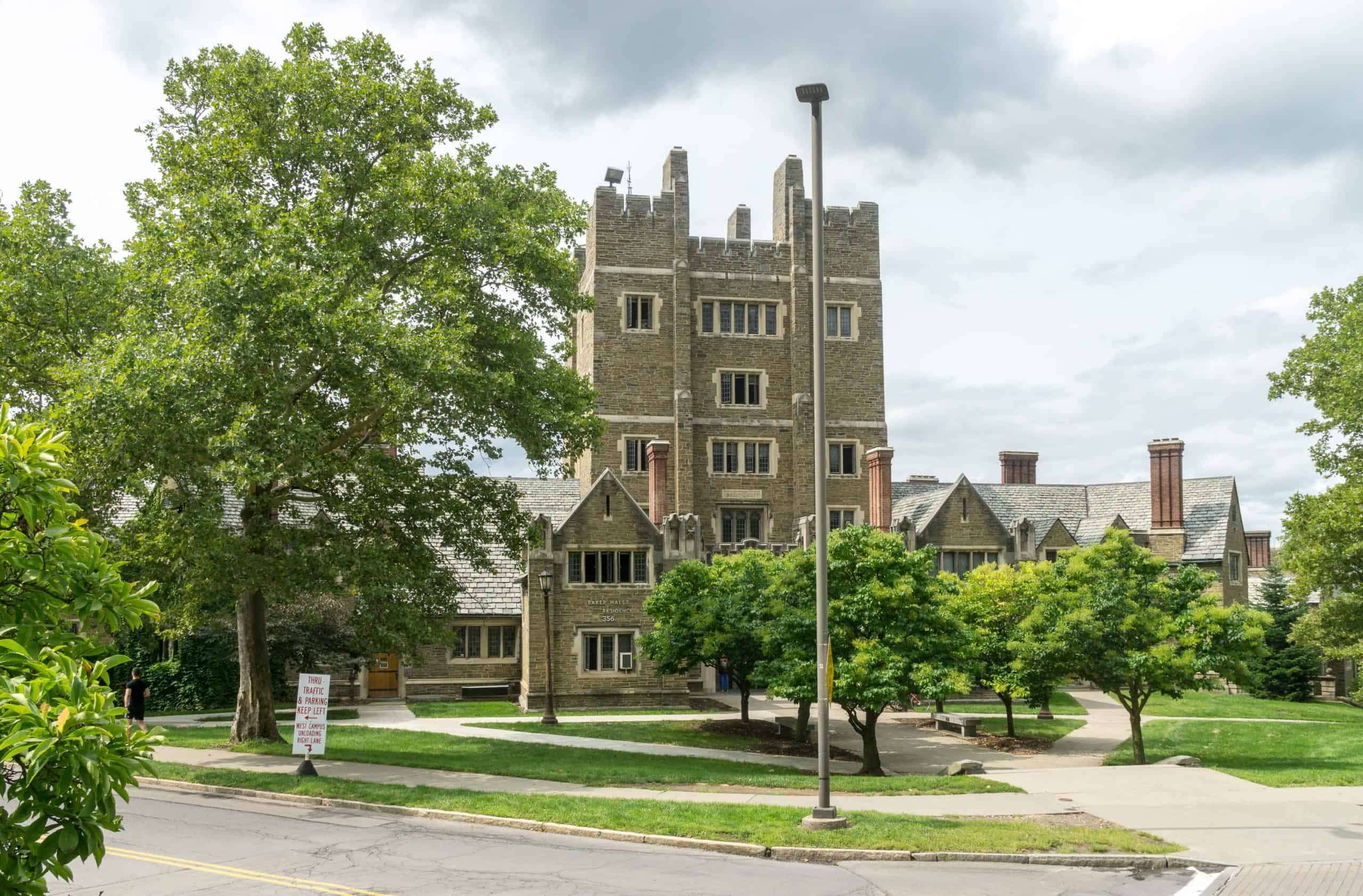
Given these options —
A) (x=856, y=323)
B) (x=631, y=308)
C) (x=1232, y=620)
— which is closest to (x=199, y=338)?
(x=1232, y=620)

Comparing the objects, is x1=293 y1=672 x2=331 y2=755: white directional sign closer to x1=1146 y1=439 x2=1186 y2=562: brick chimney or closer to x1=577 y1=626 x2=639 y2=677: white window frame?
x1=577 y1=626 x2=639 y2=677: white window frame

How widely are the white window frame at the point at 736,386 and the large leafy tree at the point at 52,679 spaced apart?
138 ft

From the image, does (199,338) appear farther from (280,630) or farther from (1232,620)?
(1232,620)

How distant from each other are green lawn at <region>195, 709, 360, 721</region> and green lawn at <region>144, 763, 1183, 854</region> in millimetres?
14493

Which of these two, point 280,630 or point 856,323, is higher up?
point 856,323

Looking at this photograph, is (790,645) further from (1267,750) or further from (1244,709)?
(1244,709)

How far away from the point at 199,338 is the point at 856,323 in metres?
32.5

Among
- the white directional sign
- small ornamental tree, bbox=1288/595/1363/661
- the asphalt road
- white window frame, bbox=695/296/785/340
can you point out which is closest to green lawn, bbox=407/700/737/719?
the white directional sign

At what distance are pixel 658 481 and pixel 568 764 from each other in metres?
19.3

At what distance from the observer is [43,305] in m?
25.4

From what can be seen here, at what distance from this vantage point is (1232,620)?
23.8 meters

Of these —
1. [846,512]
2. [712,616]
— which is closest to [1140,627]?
[712,616]

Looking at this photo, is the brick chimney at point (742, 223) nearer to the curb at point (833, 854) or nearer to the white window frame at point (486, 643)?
the white window frame at point (486, 643)

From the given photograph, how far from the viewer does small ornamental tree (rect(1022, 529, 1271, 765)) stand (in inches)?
919
